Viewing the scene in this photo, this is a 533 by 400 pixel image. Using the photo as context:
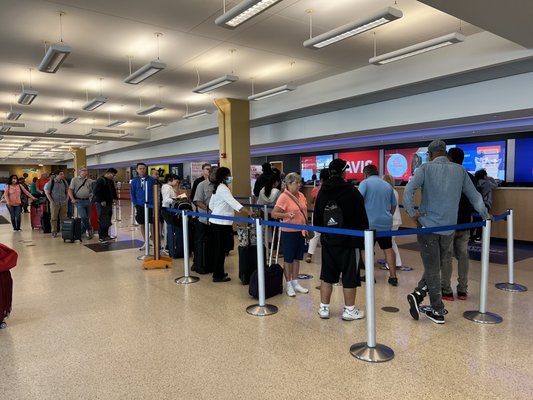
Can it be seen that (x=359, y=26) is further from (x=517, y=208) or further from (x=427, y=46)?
(x=517, y=208)

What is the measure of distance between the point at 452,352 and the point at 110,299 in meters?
3.38

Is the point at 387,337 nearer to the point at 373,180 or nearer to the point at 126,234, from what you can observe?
the point at 373,180

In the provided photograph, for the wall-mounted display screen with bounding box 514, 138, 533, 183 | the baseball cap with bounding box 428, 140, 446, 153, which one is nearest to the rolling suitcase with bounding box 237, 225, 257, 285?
the baseball cap with bounding box 428, 140, 446, 153

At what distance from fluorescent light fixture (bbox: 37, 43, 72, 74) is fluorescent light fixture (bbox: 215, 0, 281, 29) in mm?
2526

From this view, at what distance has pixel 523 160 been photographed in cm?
957

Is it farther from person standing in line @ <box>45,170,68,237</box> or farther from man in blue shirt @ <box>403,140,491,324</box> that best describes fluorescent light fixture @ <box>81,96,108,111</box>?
man in blue shirt @ <box>403,140,491,324</box>

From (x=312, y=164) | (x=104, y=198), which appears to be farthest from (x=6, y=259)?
(x=312, y=164)

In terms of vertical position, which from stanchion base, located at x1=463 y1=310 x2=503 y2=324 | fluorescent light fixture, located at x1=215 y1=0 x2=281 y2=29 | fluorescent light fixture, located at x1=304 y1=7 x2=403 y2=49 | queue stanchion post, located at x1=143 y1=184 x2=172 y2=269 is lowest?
stanchion base, located at x1=463 y1=310 x2=503 y2=324

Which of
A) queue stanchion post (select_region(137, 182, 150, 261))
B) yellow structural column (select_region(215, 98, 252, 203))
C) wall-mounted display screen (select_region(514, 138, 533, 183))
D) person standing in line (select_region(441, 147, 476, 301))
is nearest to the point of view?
person standing in line (select_region(441, 147, 476, 301))

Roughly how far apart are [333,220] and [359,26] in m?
2.74

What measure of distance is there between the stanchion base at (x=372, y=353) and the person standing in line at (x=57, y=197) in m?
8.02

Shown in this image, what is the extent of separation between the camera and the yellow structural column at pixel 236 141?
396 inches

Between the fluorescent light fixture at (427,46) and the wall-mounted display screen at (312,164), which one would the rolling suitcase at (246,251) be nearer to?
the fluorescent light fixture at (427,46)

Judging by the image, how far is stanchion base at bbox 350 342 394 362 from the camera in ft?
9.07
